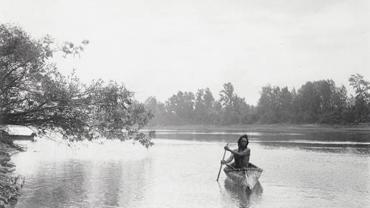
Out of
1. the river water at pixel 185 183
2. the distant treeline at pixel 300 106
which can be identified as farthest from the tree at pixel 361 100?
the river water at pixel 185 183

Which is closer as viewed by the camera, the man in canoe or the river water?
the river water

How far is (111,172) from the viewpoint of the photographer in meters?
31.6

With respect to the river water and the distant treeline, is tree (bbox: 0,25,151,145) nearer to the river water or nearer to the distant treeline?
the river water

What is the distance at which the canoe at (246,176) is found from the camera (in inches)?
926

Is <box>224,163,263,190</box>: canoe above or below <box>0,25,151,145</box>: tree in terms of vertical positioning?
below

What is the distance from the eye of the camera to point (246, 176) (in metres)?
23.8

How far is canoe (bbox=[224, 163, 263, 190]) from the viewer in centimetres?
2352

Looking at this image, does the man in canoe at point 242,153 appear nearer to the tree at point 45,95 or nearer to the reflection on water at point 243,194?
the reflection on water at point 243,194

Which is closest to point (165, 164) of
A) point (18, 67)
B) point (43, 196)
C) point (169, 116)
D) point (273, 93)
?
point (43, 196)

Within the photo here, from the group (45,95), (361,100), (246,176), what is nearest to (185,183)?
(246,176)

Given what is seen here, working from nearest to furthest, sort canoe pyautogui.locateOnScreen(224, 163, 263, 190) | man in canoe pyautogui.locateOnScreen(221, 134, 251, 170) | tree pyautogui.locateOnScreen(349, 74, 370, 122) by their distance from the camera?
canoe pyautogui.locateOnScreen(224, 163, 263, 190) → man in canoe pyautogui.locateOnScreen(221, 134, 251, 170) → tree pyautogui.locateOnScreen(349, 74, 370, 122)

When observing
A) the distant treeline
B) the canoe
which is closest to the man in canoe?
the canoe

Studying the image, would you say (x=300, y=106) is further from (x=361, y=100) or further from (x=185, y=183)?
(x=185, y=183)

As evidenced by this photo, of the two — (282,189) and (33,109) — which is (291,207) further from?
(33,109)
